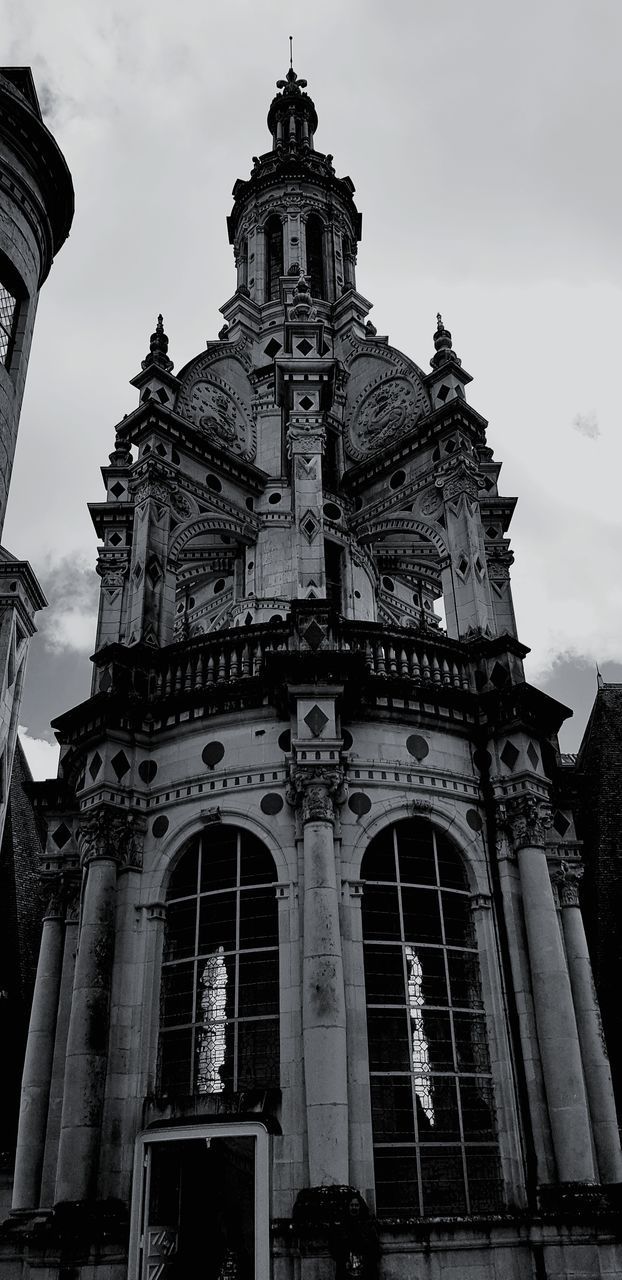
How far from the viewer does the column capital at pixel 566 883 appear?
22.4 metres

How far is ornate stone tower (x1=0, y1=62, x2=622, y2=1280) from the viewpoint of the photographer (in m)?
15.8

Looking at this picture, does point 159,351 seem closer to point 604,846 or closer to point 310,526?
point 310,526

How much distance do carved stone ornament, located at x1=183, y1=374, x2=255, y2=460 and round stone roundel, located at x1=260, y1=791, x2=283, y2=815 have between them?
1237 cm

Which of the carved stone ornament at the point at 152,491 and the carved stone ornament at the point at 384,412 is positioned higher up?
the carved stone ornament at the point at 384,412

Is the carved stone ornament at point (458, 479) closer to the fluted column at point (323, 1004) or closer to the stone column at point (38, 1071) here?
the fluted column at point (323, 1004)

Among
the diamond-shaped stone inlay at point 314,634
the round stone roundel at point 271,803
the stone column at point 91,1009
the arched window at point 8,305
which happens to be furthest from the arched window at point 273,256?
the stone column at point 91,1009

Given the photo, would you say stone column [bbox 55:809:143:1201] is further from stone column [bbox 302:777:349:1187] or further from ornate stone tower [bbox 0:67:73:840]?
ornate stone tower [bbox 0:67:73:840]

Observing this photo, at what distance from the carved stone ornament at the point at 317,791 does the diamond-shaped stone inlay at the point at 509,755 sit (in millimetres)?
3654

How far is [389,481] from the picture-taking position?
2720 cm

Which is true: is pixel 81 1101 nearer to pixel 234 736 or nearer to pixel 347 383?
pixel 234 736

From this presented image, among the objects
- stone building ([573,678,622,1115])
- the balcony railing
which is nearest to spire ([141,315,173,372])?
the balcony railing

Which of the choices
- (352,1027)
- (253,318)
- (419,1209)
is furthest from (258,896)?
(253,318)

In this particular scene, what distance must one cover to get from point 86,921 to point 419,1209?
713 cm

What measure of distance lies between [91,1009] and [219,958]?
239cm
